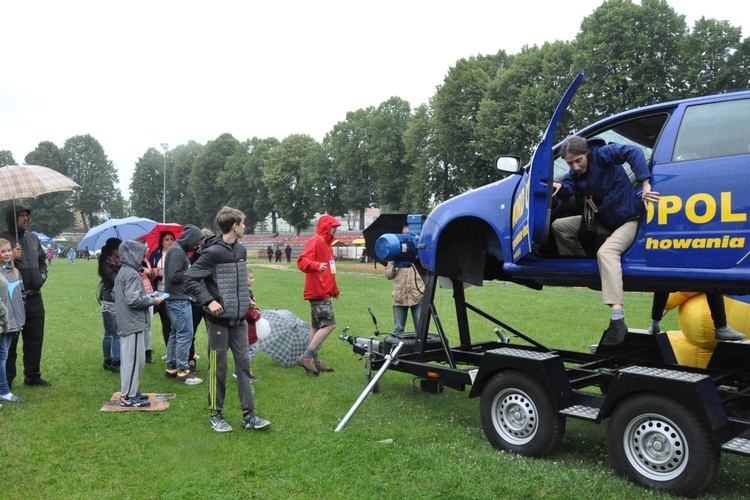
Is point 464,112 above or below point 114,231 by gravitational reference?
above

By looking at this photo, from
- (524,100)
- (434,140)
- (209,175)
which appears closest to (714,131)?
(524,100)

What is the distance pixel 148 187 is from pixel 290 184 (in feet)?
105

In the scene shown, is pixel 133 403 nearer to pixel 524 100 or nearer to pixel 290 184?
pixel 524 100

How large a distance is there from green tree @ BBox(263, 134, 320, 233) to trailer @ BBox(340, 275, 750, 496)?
2578 inches

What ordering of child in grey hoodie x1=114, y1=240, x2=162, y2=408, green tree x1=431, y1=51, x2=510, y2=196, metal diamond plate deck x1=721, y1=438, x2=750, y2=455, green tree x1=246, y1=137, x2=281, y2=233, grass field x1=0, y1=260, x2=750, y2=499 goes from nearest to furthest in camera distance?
metal diamond plate deck x1=721, y1=438, x2=750, y2=455 < grass field x1=0, y1=260, x2=750, y2=499 < child in grey hoodie x1=114, y1=240, x2=162, y2=408 < green tree x1=431, y1=51, x2=510, y2=196 < green tree x1=246, y1=137, x2=281, y2=233

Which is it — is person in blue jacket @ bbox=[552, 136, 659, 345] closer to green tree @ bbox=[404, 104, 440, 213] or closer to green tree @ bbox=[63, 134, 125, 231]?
green tree @ bbox=[404, 104, 440, 213]

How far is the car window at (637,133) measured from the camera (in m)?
4.86

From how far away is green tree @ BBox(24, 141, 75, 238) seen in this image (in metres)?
81.0

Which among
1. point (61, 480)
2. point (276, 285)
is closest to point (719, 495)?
point (61, 480)

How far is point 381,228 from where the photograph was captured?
7254 millimetres

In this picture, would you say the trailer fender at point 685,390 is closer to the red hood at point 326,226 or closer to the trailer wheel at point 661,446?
the trailer wheel at point 661,446

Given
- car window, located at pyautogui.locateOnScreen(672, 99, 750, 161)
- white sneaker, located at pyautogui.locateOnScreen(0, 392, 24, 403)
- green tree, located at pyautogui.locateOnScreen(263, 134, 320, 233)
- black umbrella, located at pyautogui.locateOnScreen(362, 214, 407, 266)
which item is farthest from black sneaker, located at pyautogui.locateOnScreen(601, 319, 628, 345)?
green tree, located at pyautogui.locateOnScreen(263, 134, 320, 233)

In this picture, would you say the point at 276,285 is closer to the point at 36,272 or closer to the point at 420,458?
the point at 36,272

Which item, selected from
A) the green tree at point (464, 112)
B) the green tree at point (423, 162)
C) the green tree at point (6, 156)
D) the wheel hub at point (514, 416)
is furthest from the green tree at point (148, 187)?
the wheel hub at point (514, 416)
